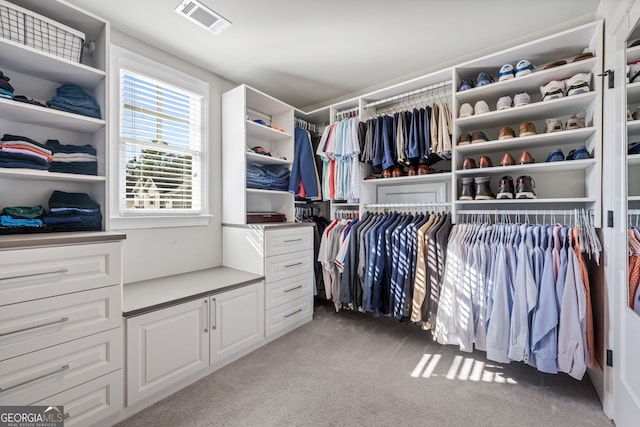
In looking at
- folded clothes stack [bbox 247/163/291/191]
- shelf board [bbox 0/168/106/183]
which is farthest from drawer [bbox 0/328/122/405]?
folded clothes stack [bbox 247/163/291/191]

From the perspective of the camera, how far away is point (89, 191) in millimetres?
1801

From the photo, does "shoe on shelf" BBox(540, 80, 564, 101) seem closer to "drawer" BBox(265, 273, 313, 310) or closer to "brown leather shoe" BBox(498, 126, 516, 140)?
"brown leather shoe" BBox(498, 126, 516, 140)

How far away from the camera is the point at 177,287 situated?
1982 mm

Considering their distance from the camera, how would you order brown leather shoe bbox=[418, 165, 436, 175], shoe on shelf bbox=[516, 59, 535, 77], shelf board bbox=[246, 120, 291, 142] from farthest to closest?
1. shelf board bbox=[246, 120, 291, 142]
2. brown leather shoe bbox=[418, 165, 436, 175]
3. shoe on shelf bbox=[516, 59, 535, 77]

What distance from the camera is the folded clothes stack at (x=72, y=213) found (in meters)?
1.53

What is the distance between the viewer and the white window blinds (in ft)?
6.93

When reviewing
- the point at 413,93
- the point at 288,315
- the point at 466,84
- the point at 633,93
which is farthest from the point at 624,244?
the point at 288,315

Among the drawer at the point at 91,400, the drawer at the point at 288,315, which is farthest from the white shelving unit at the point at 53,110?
the drawer at the point at 288,315

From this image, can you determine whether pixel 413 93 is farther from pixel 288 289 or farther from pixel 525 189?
pixel 288 289

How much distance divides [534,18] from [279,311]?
10.0ft

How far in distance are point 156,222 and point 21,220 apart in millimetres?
821

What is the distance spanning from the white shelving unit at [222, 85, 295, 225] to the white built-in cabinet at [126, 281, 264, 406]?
808 millimetres

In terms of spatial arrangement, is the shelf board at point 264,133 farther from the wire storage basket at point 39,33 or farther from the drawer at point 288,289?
the drawer at point 288,289

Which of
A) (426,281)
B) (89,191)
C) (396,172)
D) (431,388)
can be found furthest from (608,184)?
(89,191)
